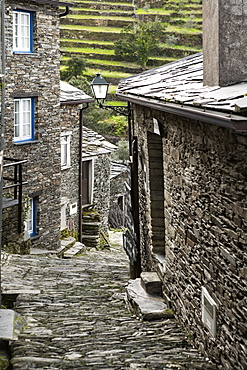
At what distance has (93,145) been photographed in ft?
62.9

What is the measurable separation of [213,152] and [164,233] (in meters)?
3.01

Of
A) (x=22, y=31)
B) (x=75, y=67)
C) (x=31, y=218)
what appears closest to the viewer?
(x=22, y=31)

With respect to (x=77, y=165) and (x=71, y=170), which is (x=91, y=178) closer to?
(x=77, y=165)

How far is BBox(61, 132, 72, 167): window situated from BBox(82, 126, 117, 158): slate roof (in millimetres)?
1451

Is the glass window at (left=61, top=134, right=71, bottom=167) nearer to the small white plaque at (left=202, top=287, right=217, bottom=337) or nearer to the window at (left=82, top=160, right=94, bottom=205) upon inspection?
the window at (left=82, top=160, right=94, bottom=205)

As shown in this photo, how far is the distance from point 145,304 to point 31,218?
828cm

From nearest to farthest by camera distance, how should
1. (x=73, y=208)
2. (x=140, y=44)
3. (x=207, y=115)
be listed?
(x=207, y=115)
(x=73, y=208)
(x=140, y=44)

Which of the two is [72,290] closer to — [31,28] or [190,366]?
[190,366]

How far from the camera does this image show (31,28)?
1316 centimetres

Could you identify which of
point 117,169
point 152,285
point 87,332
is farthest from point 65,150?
point 87,332

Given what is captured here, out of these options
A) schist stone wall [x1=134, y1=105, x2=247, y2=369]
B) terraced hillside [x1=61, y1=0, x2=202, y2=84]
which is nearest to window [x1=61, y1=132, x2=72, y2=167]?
schist stone wall [x1=134, y1=105, x2=247, y2=369]

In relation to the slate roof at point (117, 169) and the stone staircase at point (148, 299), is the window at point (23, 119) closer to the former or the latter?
the stone staircase at point (148, 299)

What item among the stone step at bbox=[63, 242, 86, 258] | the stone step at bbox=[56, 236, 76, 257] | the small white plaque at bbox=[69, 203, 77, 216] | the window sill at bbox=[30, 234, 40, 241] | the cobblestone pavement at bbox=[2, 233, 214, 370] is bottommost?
the stone step at bbox=[63, 242, 86, 258]

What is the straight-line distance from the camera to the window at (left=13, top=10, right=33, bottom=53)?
12.7 metres
